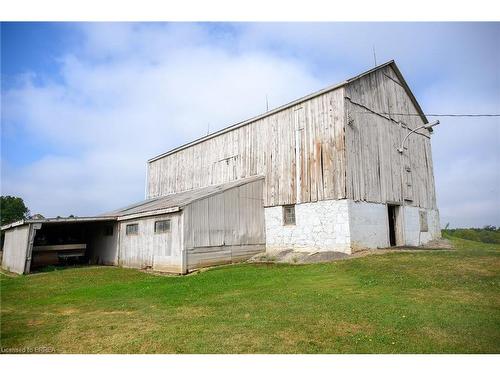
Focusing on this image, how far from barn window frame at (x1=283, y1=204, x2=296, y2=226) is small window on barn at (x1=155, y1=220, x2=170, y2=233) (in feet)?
22.3

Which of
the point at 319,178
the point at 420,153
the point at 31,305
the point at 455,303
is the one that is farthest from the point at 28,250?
the point at 420,153

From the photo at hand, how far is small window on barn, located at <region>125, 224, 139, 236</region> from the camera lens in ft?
66.7

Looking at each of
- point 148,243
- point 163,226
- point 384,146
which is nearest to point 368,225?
point 384,146

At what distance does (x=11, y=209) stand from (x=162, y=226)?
54.0m

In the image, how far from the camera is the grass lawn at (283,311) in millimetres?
5809

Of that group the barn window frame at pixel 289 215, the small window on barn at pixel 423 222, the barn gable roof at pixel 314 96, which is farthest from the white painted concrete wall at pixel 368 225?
the barn gable roof at pixel 314 96

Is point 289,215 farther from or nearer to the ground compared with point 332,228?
farther from the ground

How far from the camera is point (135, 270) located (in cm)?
1878

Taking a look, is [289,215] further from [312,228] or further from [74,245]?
[74,245]

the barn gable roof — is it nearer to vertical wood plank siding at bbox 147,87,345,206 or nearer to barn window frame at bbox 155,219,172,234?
vertical wood plank siding at bbox 147,87,345,206

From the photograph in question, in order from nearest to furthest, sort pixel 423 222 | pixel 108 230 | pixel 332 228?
1. pixel 332 228
2. pixel 423 222
3. pixel 108 230

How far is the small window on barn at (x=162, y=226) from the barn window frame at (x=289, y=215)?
6806 millimetres

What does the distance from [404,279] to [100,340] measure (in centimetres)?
905

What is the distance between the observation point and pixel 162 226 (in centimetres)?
1809
